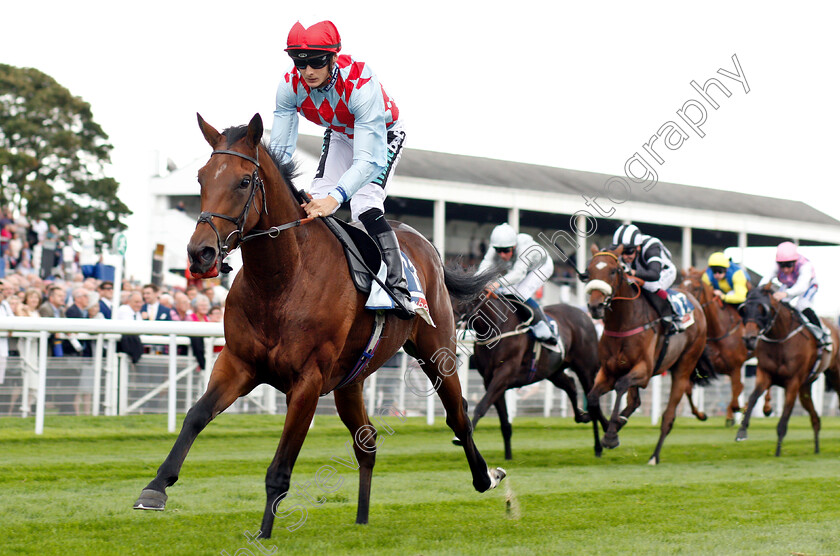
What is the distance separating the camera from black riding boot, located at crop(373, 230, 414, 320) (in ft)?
14.8

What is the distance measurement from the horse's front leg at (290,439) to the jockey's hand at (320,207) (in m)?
0.64

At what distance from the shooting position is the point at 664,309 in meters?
8.83

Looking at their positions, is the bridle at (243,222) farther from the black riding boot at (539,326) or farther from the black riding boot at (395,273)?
the black riding boot at (539,326)

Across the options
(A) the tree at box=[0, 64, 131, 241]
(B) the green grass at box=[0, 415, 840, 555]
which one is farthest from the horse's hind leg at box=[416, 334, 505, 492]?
(A) the tree at box=[0, 64, 131, 241]

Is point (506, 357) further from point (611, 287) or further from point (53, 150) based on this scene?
point (53, 150)

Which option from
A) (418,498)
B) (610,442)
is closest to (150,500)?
(418,498)

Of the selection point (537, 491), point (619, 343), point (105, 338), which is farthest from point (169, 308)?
point (537, 491)

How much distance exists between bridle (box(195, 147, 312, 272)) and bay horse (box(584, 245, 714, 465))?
4.50m

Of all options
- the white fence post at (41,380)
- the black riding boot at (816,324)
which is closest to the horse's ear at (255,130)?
the white fence post at (41,380)

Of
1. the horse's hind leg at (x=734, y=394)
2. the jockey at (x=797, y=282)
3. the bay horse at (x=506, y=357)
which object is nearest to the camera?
the bay horse at (x=506, y=357)

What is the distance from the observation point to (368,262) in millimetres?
4461

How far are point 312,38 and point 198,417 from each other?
1.61m

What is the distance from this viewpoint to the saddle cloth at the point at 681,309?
29.3 feet

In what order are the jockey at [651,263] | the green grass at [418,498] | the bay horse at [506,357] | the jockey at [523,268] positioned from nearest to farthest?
1. the green grass at [418,498]
2. the bay horse at [506,357]
3. the jockey at [523,268]
4. the jockey at [651,263]
